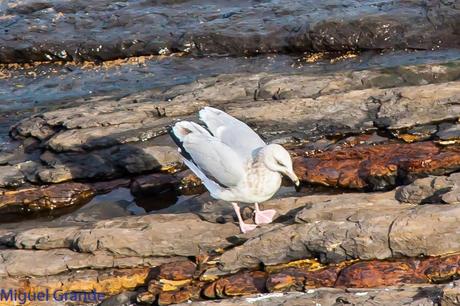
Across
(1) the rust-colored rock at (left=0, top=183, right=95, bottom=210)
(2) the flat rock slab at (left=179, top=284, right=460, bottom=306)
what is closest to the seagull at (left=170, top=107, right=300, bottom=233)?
(2) the flat rock slab at (left=179, top=284, right=460, bottom=306)

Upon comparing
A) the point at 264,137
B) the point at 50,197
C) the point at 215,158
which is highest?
the point at 215,158

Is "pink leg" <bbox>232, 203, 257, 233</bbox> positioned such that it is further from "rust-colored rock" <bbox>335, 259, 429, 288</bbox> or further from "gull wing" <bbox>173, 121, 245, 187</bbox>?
"rust-colored rock" <bbox>335, 259, 429, 288</bbox>

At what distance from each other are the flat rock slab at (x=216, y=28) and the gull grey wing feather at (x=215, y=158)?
6800mm

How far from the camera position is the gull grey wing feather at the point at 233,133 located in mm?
7465

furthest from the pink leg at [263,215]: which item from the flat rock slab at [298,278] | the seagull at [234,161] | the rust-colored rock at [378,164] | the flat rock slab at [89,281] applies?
the rust-colored rock at [378,164]

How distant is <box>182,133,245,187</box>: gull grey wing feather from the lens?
24.0ft

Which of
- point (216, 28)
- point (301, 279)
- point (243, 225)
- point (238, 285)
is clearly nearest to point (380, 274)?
point (301, 279)

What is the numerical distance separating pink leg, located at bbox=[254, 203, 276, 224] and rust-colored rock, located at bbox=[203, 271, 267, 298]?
0.61 metres

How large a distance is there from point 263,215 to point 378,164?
155 centimetres

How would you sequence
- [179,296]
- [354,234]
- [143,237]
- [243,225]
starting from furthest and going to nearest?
[143,237]
[243,225]
[179,296]
[354,234]

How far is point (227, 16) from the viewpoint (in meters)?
15.9

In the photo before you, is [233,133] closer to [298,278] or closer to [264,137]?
[298,278]

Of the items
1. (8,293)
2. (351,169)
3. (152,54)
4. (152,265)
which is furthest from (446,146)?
(152,54)

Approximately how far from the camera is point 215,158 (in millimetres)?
7441
